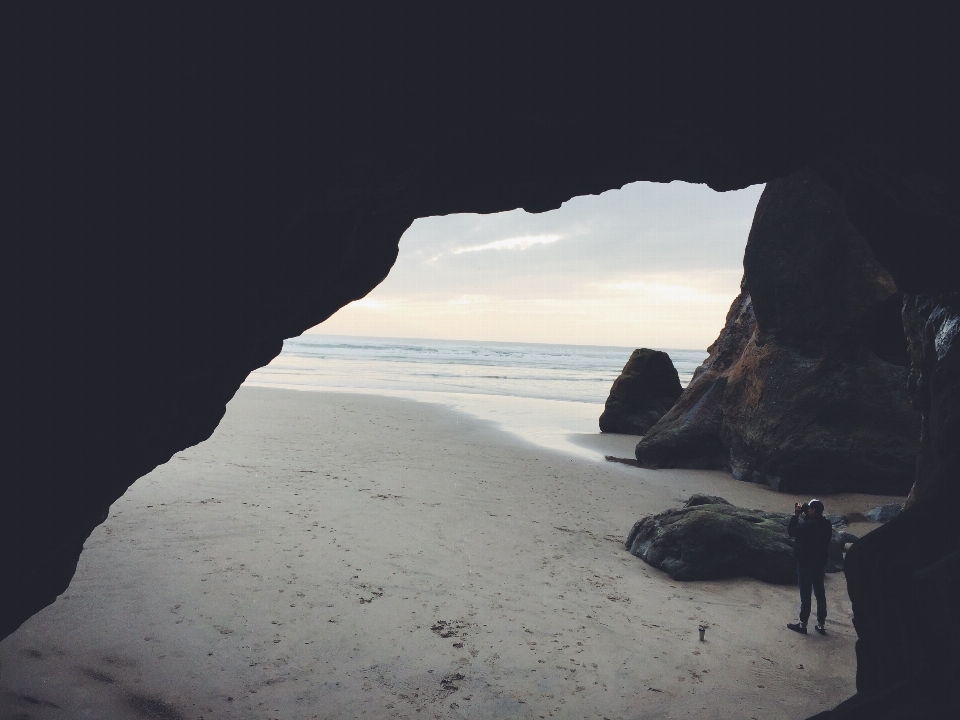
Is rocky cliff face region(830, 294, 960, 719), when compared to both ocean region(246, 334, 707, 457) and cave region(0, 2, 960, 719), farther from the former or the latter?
ocean region(246, 334, 707, 457)

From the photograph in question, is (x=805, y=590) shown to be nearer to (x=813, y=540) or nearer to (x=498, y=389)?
(x=813, y=540)

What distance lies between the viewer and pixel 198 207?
422cm

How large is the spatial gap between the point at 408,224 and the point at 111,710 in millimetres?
4965

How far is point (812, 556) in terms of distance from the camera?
696cm

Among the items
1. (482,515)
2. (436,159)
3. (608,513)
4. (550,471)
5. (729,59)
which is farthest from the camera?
(550,471)

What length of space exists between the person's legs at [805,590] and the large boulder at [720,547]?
49.3 inches

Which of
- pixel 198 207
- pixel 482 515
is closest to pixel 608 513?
pixel 482 515

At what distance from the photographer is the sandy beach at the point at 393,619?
523cm

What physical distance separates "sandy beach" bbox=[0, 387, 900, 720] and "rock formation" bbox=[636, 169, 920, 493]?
1362 millimetres

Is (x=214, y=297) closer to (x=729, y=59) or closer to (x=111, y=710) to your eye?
(x=111, y=710)

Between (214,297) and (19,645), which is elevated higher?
(214,297)

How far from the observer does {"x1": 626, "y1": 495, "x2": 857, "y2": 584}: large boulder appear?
830 cm

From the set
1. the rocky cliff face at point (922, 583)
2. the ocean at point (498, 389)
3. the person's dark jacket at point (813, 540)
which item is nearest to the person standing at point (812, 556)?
the person's dark jacket at point (813, 540)

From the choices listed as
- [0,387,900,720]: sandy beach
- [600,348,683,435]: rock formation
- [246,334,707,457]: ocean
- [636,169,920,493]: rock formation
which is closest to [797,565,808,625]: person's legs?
[0,387,900,720]: sandy beach
